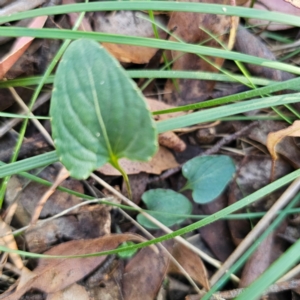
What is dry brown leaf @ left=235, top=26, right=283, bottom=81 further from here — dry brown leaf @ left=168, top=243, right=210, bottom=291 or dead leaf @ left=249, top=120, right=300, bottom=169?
dry brown leaf @ left=168, top=243, right=210, bottom=291

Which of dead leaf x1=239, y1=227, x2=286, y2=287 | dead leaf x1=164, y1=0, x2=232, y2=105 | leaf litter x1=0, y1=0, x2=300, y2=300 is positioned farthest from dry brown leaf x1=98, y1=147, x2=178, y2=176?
dead leaf x1=239, y1=227, x2=286, y2=287

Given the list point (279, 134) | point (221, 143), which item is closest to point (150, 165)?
point (221, 143)

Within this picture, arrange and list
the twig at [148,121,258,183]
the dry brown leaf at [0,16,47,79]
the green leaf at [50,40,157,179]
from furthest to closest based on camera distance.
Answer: the twig at [148,121,258,183] → the dry brown leaf at [0,16,47,79] → the green leaf at [50,40,157,179]

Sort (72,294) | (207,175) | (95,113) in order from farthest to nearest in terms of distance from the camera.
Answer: (207,175), (72,294), (95,113)

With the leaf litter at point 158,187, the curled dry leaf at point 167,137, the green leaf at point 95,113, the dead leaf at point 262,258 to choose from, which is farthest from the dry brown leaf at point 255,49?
the green leaf at point 95,113

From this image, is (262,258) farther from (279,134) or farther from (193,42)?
(193,42)
